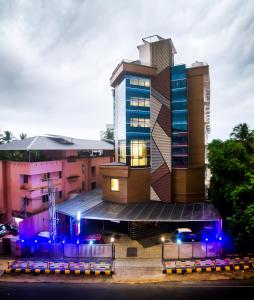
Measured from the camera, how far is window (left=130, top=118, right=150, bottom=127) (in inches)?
1273

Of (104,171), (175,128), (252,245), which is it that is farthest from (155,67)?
(252,245)

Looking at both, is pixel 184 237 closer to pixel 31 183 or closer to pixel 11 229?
pixel 31 183

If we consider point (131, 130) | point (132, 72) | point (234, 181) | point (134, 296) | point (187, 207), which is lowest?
point (134, 296)

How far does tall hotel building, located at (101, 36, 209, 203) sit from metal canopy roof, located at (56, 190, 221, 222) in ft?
5.40

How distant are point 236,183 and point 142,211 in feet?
37.3

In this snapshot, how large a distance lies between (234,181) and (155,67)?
19202 millimetres

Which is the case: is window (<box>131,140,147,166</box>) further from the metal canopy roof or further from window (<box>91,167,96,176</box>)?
window (<box>91,167,96,176</box>)

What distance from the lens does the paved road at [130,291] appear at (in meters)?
Result: 15.8

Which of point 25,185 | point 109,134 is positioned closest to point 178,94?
point 25,185

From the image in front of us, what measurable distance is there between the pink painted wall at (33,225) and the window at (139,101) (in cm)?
1980

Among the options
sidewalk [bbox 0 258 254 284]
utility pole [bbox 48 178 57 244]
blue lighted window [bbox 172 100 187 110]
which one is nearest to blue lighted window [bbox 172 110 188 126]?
blue lighted window [bbox 172 100 187 110]

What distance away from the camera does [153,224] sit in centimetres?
2852

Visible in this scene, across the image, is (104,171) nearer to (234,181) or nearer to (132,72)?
(132,72)

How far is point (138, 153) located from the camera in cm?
3228
